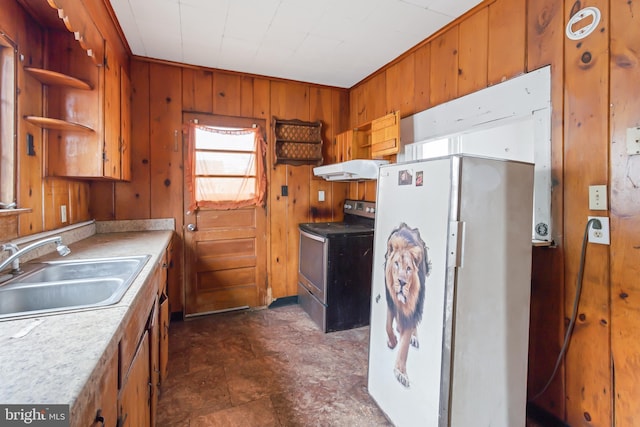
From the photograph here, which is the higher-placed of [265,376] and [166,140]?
[166,140]

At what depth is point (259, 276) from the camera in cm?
333

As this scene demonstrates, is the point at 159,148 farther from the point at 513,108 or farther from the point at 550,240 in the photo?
the point at 550,240

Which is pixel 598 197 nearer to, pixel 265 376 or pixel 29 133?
pixel 265 376

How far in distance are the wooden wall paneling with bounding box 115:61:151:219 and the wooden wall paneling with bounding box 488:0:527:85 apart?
2805 millimetres

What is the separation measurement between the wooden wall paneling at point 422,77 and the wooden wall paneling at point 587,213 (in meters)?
1.00

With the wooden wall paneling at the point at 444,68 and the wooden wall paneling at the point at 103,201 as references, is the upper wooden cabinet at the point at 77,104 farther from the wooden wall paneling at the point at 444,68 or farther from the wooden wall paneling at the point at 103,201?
the wooden wall paneling at the point at 444,68

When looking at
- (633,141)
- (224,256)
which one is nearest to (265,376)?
(224,256)

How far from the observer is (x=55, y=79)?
179 centimetres

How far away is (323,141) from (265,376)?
2.44 m

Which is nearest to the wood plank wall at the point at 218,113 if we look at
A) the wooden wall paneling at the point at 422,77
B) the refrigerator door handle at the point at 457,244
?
the wooden wall paneling at the point at 422,77

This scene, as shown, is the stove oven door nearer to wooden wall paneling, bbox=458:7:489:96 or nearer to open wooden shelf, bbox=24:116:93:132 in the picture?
wooden wall paneling, bbox=458:7:489:96

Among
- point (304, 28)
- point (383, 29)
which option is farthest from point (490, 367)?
point (304, 28)

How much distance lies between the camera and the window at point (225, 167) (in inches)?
119

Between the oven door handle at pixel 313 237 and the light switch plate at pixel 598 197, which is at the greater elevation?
the light switch plate at pixel 598 197
